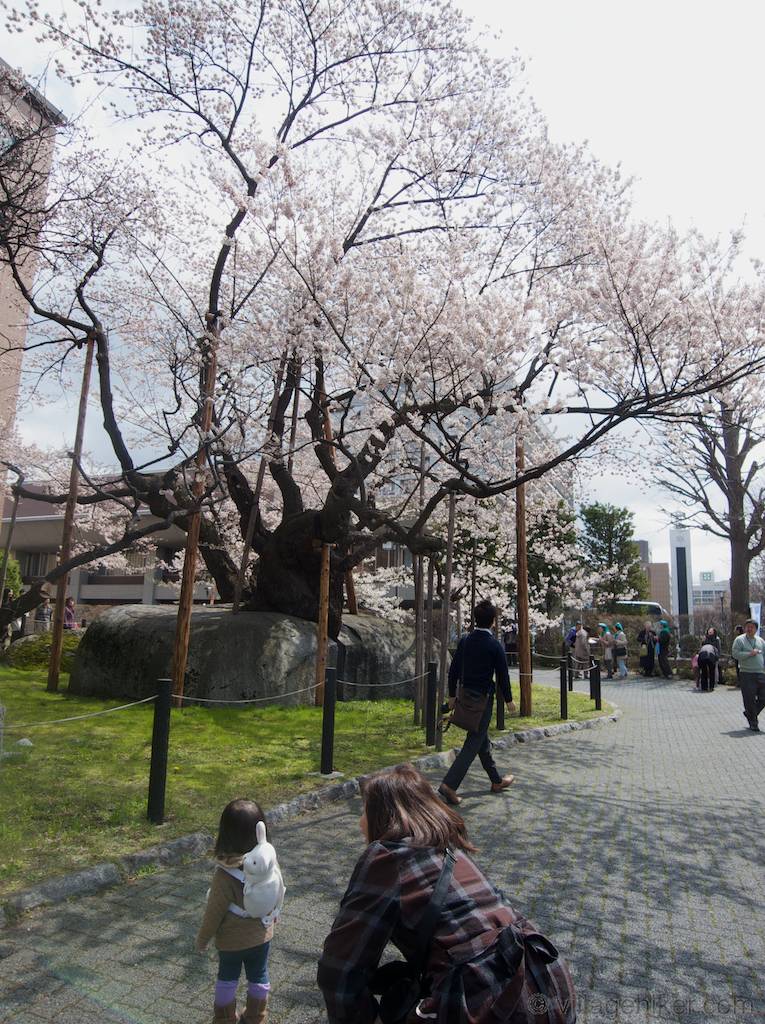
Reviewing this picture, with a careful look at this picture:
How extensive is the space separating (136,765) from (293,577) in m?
6.79

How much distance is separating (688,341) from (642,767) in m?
6.22

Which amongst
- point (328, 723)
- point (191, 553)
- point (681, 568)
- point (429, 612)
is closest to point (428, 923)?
point (328, 723)

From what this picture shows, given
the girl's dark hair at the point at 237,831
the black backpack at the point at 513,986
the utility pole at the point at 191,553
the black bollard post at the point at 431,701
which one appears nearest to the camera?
the black backpack at the point at 513,986

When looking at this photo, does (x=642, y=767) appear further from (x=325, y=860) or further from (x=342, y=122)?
(x=342, y=122)

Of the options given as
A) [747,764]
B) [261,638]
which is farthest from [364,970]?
[261,638]

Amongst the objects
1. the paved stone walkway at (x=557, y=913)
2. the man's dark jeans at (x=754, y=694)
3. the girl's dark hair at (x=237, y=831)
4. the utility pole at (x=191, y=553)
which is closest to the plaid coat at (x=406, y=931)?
the girl's dark hair at (x=237, y=831)

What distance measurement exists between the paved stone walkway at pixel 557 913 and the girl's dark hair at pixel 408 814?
1690mm

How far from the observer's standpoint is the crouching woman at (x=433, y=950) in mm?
1866

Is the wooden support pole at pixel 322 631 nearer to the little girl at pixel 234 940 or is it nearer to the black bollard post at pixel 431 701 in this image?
the black bollard post at pixel 431 701

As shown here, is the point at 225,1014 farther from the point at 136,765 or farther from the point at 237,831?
the point at 136,765

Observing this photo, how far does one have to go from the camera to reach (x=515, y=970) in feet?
6.19

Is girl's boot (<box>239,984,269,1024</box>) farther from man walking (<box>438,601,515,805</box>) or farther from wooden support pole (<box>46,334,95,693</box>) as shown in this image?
wooden support pole (<box>46,334,95,693</box>)

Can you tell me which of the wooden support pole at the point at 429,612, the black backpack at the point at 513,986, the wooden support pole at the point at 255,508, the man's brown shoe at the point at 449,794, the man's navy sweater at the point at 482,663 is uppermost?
the wooden support pole at the point at 255,508

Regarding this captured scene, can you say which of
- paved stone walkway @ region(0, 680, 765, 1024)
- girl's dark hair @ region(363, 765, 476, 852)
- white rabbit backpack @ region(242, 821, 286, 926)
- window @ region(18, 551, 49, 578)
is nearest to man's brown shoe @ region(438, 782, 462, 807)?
paved stone walkway @ region(0, 680, 765, 1024)
